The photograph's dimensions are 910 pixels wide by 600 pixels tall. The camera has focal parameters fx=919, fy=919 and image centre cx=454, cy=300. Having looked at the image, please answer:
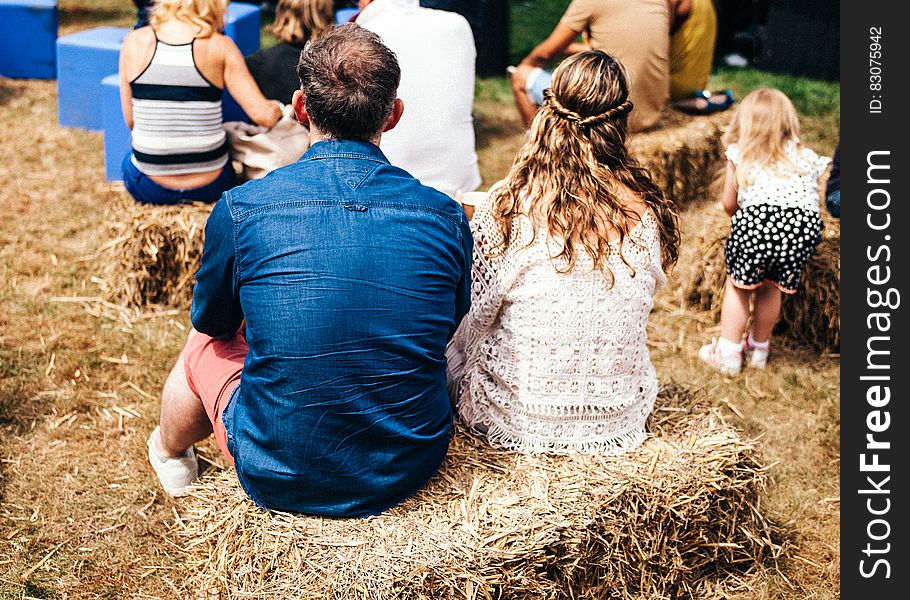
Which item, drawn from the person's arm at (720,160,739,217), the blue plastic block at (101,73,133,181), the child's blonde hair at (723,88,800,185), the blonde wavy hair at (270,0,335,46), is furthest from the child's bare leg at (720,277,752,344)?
the blue plastic block at (101,73,133,181)

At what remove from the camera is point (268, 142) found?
4.21m

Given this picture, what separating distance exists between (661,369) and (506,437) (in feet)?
5.30

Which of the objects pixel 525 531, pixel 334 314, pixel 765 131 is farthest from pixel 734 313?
pixel 334 314

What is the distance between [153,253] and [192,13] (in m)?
1.08

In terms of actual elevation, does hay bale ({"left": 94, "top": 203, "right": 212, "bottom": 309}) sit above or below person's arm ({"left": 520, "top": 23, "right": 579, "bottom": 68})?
below

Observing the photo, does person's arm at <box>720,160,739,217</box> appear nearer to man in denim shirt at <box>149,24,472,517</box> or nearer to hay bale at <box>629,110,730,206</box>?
hay bale at <box>629,110,730,206</box>

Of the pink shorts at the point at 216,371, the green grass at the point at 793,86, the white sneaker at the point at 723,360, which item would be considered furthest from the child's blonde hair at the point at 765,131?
the green grass at the point at 793,86

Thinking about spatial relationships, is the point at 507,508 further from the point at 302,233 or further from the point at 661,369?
the point at 661,369

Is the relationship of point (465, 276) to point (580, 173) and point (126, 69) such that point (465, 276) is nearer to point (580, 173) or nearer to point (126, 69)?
point (580, 173)

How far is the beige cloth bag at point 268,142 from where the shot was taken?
4.22 metres

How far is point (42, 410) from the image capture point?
3.56 m

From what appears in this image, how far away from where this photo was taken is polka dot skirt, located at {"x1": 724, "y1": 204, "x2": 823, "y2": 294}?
3883 mm

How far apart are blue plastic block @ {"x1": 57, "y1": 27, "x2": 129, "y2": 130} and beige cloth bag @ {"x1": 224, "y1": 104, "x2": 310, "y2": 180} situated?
2.22 m
